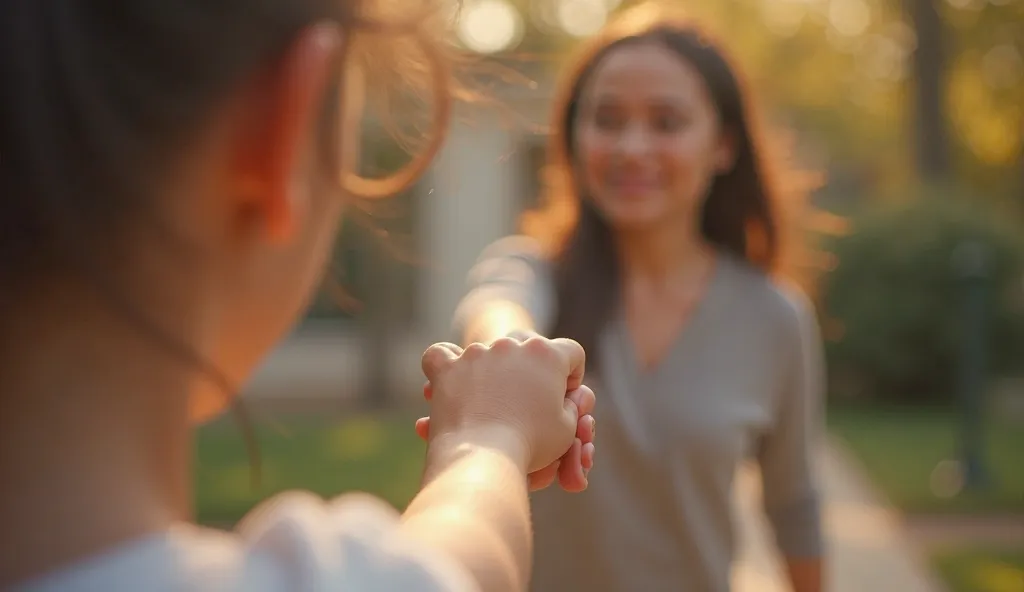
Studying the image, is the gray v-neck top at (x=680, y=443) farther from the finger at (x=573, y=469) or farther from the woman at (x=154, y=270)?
the woman at (x=154, y=270)

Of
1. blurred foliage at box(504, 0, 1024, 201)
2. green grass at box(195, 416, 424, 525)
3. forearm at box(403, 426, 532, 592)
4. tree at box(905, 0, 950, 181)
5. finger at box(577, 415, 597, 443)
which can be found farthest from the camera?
blurred foliage at box(504, 0, 1024, 201)

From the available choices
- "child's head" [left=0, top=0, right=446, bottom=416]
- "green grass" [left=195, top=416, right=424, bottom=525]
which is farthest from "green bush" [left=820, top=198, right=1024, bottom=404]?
"child's head" [left=0, top=0, right=446, bottom=416]

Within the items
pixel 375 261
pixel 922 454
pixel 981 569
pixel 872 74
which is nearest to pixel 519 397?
pixel 981 569

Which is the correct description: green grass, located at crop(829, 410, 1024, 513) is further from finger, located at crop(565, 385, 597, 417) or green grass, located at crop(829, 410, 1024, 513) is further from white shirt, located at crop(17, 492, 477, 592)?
white shirt, located at crop(17, 492, 477, 592)

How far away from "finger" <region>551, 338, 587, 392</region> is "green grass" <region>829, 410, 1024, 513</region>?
699cm

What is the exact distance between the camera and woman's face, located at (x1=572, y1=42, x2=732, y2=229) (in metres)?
2.72

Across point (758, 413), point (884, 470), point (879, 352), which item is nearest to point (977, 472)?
point (884, 470)

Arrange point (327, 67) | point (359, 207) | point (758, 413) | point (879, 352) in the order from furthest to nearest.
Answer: point (879, 352), point (758, 413), point (359, 207), point (327, 67)

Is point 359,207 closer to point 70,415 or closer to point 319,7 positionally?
point 319,7

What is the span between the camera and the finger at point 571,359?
4.43 feet

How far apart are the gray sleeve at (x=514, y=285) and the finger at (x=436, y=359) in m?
0.84

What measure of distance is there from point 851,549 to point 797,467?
173 inches

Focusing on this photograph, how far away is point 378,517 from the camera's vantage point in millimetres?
936

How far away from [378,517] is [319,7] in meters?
0.40
